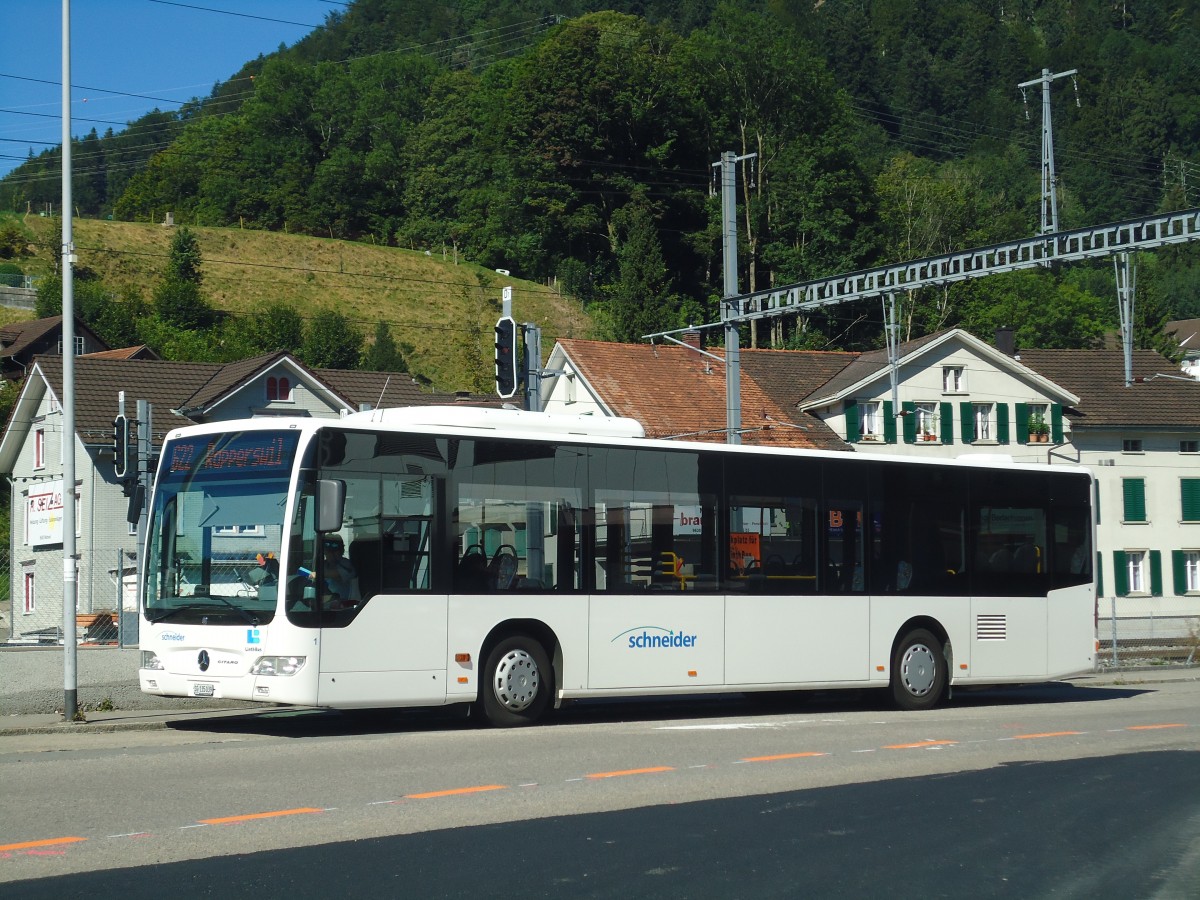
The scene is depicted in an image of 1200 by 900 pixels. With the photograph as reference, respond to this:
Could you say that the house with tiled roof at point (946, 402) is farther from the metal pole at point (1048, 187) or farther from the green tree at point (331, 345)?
the green tree at point (331, 345)

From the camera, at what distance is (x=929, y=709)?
18938mm

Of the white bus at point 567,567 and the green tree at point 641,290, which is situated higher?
the green tree at point 641,290

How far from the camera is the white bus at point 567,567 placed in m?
13.9

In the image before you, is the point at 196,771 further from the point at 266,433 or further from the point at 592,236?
the point at 592,236

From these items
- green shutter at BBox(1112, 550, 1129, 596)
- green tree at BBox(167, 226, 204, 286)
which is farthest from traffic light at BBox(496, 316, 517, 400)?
green tree at BBox(167, 226, 204, 286)

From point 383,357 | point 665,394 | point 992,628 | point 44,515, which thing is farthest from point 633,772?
point 383,357

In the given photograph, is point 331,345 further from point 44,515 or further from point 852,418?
point 852,418

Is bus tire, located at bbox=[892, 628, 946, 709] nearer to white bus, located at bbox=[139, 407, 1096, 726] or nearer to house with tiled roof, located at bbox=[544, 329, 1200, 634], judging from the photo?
white bus, located at bbox=[139, 407, 1096, 726]

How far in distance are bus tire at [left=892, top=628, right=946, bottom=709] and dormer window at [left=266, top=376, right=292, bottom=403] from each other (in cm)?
4015

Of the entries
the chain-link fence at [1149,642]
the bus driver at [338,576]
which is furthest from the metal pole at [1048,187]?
the bus driver at [338,576]

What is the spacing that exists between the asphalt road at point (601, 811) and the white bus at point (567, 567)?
0.69 m

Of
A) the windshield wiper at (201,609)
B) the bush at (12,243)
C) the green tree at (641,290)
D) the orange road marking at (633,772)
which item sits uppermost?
the bush at (12,243)

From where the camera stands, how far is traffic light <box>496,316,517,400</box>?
796 inches

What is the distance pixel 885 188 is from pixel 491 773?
7933 centimetres
